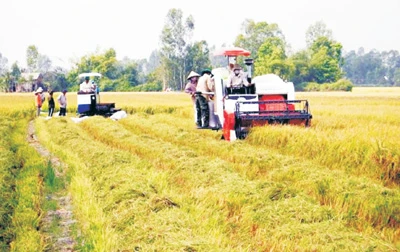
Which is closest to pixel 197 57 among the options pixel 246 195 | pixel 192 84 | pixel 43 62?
pixel 192 84

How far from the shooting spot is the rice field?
439 cm

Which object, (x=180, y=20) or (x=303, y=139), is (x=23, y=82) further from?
(x=303, y=139)

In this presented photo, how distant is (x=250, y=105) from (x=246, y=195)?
5.56 m

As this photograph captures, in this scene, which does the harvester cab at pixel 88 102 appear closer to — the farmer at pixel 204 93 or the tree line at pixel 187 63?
the farmer at pixel 204 93

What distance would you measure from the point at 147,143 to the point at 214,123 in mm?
2325

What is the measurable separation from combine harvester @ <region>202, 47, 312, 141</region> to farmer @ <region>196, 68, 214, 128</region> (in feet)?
0.51

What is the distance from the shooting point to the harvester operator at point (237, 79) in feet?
39.2

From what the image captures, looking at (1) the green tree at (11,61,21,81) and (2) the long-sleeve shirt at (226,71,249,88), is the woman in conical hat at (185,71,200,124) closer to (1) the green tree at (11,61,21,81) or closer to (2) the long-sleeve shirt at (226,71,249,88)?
(2) the long-sleeve shirt at (226,71,249,88)

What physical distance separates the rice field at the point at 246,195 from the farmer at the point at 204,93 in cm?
203

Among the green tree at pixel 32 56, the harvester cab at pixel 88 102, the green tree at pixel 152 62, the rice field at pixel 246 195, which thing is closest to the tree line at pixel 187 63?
the green tree at pixel 32 56

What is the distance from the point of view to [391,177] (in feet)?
23.7

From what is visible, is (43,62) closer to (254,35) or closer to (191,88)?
(254,35)

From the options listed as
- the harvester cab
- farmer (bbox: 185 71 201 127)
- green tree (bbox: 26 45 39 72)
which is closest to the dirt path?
farmer (bbox: 185 71 201 127)

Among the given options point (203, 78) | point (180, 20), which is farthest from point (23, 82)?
point (203, 78)
